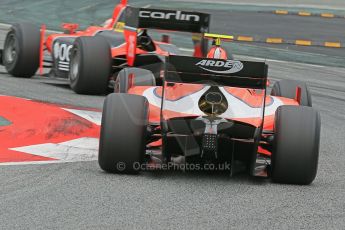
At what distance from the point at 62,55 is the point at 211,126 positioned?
285 inches

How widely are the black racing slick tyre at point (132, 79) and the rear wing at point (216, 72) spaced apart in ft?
4.02

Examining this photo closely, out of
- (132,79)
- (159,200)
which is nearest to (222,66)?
(132,79)

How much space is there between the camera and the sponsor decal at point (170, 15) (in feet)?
40.0

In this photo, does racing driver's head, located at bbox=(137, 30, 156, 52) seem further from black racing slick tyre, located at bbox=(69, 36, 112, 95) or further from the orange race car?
black racing slick tyre, located at bbox=(69, 36, 112, 95)

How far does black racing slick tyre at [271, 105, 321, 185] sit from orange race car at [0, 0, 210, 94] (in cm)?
471

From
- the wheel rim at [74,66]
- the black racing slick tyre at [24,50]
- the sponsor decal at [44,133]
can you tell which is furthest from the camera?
the black racing slick tyre at [24,50]

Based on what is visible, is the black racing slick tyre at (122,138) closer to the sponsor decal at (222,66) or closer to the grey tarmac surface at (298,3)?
the sponsor decal at (222,66)

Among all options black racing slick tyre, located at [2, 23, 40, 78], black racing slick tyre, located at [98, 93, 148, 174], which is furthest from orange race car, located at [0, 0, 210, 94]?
black racing slick tyre, located at [98, 93, 148, 174]

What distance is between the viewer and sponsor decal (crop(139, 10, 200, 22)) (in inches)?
480

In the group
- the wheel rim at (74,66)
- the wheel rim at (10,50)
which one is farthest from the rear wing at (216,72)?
the wheel rim at (10,50)

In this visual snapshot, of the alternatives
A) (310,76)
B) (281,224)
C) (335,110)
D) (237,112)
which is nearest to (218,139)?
(237,112)

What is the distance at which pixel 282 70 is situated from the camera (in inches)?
786

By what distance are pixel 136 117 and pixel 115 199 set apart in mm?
1131

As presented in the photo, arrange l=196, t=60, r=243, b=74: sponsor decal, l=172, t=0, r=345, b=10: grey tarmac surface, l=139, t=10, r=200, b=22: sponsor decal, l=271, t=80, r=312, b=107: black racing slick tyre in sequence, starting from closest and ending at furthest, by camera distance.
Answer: l=196, t=60, r=243, b=74: sponsor decal, l=271, t=80, r=312, b=107: black racing slick tyre, l=139, t=10, r=200, b=22: sponsor decal, l=172, t=0, r=345, b=10: grey tarmac surface
